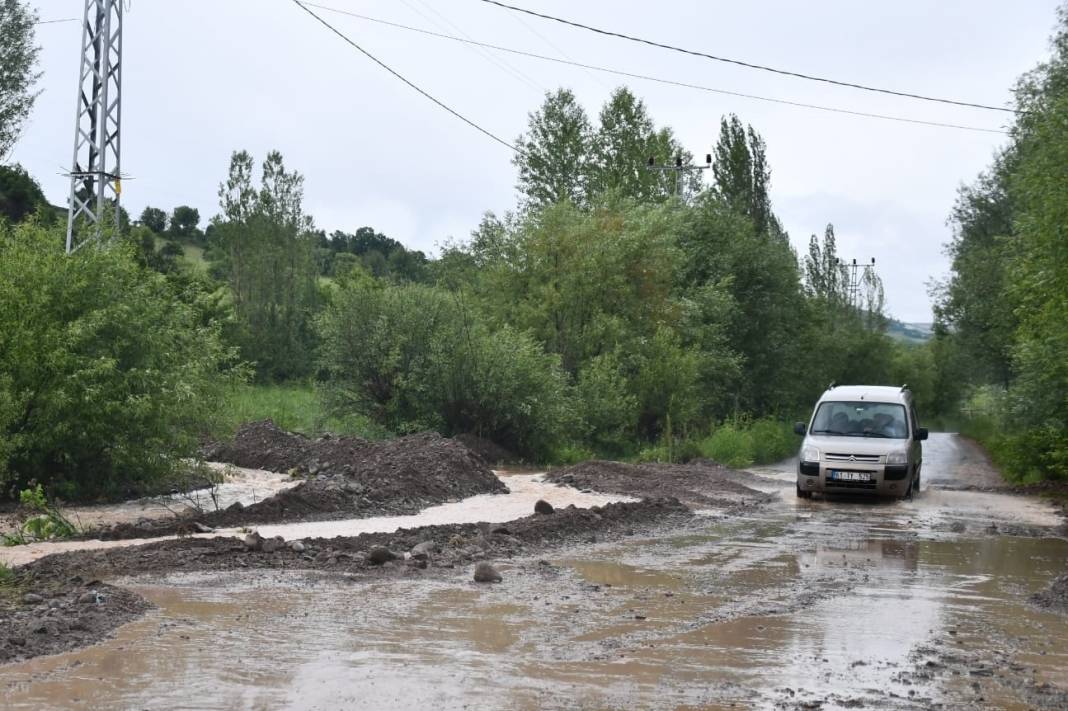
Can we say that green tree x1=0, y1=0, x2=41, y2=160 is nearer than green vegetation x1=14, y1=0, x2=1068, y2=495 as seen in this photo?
No

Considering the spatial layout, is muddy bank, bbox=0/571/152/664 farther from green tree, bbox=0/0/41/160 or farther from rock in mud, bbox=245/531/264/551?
green tree, bbox=0/0/41/160

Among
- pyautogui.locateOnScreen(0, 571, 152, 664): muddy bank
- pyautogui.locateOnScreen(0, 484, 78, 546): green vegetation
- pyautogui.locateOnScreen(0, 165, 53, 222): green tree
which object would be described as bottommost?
pyautogui.locateOnScreen(0, 484, 78, 546): green vegetation

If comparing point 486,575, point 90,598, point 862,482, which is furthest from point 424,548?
point 862,482

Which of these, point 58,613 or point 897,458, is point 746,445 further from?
point 58,613

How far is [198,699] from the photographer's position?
Answer: 22.7ft

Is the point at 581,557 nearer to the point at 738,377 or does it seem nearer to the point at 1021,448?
the point at 1021,448

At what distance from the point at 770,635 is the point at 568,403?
21982mm

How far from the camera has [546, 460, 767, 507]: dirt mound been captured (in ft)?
73.8

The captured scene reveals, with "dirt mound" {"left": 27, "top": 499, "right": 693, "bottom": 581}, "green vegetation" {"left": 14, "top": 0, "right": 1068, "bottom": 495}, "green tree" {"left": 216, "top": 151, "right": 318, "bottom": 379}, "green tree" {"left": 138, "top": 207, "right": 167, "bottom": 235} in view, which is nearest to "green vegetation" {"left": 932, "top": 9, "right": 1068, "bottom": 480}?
"green vegetation" {"left": 14, "top": 0, "right": 1068, "bottom": 495}

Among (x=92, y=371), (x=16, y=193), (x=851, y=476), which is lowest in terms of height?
(x=851, y=476)

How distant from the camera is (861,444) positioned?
70.3ft

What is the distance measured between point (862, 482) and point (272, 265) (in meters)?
44.8

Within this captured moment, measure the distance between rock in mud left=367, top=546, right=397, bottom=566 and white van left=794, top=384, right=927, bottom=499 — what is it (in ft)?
36.2

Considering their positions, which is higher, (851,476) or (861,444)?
(861,444)
